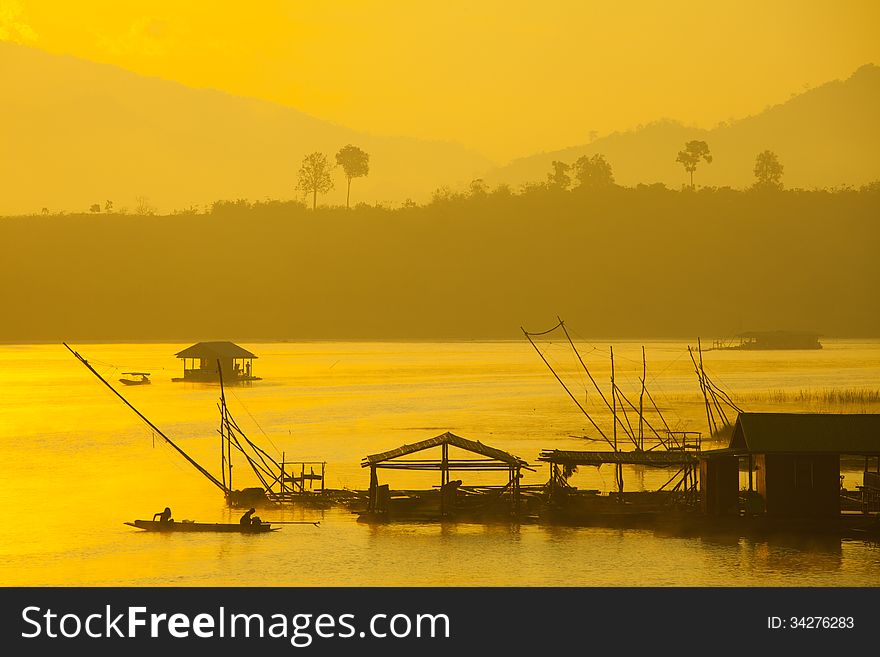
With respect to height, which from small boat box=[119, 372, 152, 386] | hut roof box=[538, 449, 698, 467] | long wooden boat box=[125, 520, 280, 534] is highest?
small boat box=[119, 372, 152, 386]

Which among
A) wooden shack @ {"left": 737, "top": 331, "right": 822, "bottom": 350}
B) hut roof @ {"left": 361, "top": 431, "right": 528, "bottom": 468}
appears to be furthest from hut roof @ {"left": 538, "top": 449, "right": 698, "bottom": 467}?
wooden shack @ {"left": 737, "top": 331, "right": 822, "bottom": 350}

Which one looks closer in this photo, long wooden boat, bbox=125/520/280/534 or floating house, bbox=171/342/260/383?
long wooden boat, bbox=125/520/280/534

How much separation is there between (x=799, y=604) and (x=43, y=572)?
20.8 m

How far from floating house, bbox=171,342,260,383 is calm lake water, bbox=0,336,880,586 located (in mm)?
2573

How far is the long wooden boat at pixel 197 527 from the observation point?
40.8m

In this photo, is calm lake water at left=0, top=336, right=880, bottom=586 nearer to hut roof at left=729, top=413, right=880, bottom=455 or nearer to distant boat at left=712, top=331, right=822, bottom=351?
hut roof at left=729, top=413, right=880, bottom=455

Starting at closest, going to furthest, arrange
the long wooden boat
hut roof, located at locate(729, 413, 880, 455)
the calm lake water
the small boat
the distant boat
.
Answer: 1. the calm lake water
2. hut roof, located at locate(729, 413, 880, 455)
3. the long wooden boat
4. the small boat
5. the distant boat

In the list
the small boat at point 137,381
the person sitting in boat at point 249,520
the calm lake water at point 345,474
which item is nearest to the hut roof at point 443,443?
the calm lake water at point 345,474

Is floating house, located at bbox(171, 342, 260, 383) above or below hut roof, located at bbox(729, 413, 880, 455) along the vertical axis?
above

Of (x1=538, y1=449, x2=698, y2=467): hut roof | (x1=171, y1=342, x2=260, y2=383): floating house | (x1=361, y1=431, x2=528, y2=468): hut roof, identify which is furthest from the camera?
(x1=171, y1=342, x2=260, y2=383): floating house

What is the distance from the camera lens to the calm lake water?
1416 inches

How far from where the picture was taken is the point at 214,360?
10338cm

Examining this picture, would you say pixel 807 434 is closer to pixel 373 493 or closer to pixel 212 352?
pixel 373 493

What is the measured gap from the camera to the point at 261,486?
51.1m
